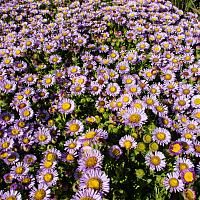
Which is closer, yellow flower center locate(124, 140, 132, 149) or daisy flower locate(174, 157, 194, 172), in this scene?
daisy flower locate(174, 157, 194, 172)

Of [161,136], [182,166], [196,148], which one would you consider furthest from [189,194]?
[161,136]

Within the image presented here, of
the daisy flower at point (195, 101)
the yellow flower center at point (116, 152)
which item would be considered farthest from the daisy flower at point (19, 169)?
the daisy flower at point (195, 101)

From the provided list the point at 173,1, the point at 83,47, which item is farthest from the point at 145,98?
the point at 173,1

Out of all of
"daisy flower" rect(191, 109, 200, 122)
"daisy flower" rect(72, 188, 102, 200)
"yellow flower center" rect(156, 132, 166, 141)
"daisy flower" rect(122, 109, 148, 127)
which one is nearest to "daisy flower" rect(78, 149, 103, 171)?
"daisy flower" rect(72, 188, 102, 200)

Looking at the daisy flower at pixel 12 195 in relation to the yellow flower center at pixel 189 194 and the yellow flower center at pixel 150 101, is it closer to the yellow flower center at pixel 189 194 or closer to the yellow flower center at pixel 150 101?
the yellow flower center at pixel 189 194

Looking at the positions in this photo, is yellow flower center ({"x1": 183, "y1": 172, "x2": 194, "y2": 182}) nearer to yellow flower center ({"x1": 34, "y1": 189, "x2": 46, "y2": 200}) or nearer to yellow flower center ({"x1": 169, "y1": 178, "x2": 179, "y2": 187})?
yellow flower center ({"x1": 169, "y1": 178, "x2": 179, "y2": 187})

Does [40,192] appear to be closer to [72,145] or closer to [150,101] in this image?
[72,145]

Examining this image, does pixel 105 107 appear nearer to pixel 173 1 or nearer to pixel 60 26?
pixel 60 26
